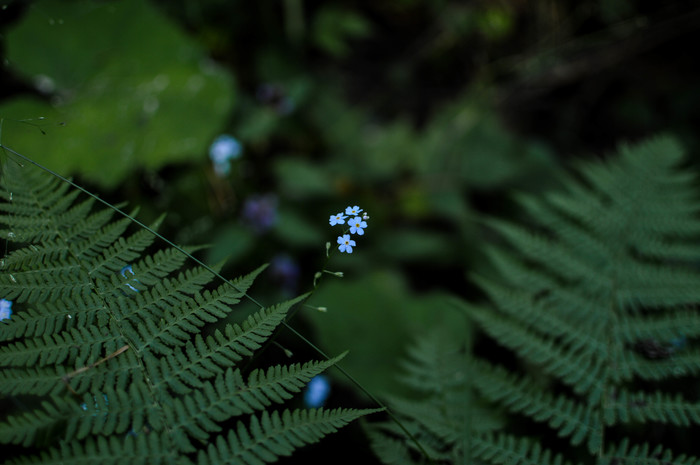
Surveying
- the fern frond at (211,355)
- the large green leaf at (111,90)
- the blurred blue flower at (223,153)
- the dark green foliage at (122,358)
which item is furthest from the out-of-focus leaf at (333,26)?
the fern frond at (211,355)

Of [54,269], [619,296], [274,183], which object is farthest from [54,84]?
[619,296]

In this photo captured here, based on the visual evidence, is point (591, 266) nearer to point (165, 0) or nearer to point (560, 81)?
point (560, 81)

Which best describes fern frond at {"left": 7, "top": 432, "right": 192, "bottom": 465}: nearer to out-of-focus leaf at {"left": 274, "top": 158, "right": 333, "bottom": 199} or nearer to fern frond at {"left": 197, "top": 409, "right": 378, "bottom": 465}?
fern frond at {"left": 197, "top": 409, "right": 378, "bottom": 465}

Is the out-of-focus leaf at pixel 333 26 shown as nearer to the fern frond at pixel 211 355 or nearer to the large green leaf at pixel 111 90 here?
the large green leaf at pixel 111 90

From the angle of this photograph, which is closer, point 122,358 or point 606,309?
point 122,358

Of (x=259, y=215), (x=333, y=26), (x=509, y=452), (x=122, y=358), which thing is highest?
(x=333, y=26)

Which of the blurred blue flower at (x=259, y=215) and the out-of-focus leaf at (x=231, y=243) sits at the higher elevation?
the blurred blue flower at (x=259, y=215)

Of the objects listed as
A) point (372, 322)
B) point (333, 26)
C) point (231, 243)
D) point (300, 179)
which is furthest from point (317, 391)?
point (333, 26)

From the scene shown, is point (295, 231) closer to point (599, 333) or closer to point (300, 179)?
point (300, 179)
